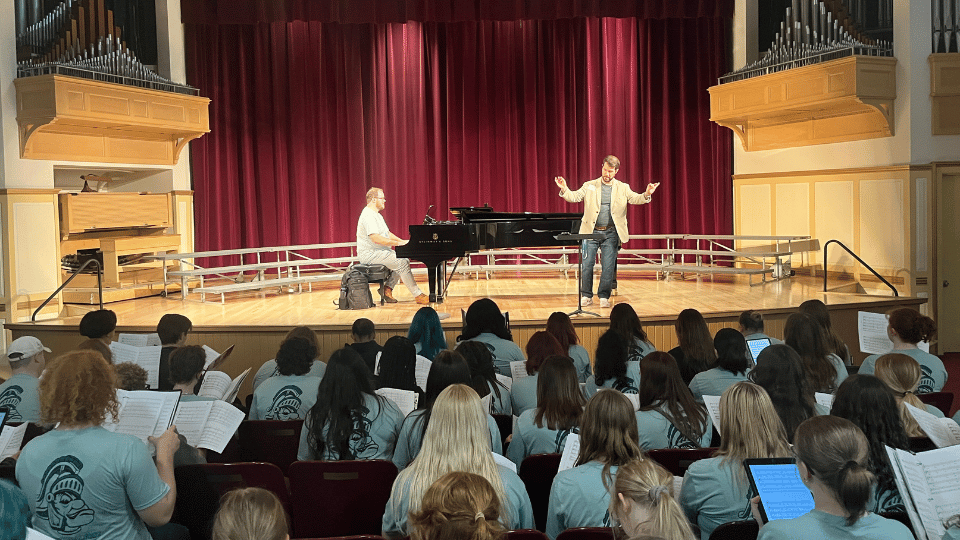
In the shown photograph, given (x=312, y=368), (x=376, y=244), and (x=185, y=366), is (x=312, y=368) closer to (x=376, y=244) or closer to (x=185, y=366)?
(x=185, y=366)

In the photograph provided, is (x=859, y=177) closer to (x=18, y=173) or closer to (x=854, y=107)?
(x=854, y=107)

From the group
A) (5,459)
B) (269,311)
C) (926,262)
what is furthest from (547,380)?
(926,262)

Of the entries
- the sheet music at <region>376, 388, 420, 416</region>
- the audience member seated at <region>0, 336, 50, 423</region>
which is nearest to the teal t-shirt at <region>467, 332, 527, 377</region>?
the sheet music at <region>376, 388, 420, 416</region>

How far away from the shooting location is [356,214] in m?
13.8

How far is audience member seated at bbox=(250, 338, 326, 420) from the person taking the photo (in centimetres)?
434

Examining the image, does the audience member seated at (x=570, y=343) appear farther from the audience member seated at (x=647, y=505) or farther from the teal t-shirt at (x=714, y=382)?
the audience member seated at (x=647, y=505)

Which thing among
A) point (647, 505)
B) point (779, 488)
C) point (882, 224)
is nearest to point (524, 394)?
point (779, 488)

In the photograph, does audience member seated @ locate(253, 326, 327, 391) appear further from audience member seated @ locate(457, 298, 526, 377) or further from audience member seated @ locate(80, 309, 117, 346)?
audience member seated @ locate(80, 309, 117, 346)

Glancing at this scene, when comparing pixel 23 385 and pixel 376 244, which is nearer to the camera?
pixel 23 385

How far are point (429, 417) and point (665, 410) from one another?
3.09 feet

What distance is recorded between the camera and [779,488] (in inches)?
96.2

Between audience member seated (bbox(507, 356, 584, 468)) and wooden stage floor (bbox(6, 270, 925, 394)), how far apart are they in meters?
4.55

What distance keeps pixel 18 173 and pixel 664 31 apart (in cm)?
871

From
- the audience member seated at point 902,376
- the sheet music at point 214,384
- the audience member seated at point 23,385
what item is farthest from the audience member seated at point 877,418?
the audience member seated at point 23,385
